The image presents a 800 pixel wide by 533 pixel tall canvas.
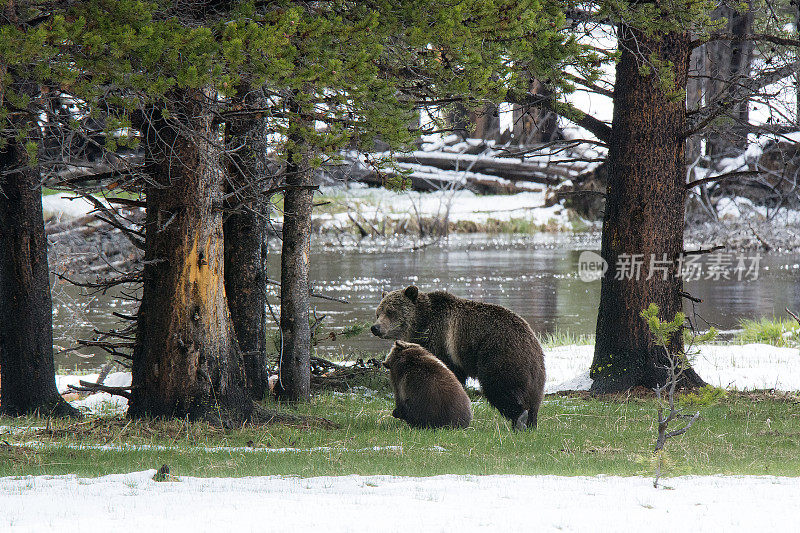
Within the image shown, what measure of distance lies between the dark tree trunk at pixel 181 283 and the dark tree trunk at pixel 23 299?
5.98 ft

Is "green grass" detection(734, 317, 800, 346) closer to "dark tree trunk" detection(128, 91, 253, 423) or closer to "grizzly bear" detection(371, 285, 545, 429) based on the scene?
"grizzly bear" detection(371, 285, 545, 429)

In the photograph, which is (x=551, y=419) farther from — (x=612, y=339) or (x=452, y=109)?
(x=452, y=109)

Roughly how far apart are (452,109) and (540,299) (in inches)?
606

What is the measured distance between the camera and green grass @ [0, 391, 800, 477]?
6.50 m

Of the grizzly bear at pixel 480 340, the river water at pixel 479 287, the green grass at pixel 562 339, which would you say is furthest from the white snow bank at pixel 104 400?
the green grass at pixel 562 339

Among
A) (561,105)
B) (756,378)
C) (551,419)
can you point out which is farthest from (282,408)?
(756,378)

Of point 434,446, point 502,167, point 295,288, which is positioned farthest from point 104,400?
point 502,167

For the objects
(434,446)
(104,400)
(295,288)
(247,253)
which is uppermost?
(247,253)

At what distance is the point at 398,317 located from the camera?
10.0 m

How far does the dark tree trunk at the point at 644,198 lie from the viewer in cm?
1115

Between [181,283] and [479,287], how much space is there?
18.9 m

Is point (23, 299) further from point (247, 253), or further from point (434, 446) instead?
point (434, 446)

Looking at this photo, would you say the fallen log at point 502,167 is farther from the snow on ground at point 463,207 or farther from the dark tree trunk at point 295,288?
the dark tree trunk at point 295,288

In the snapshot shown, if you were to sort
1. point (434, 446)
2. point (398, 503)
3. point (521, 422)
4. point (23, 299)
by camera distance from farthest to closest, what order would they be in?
1. point (23, 299)
2. point (521, 422)
3. point (434, 446)
4. point (398, 503)
